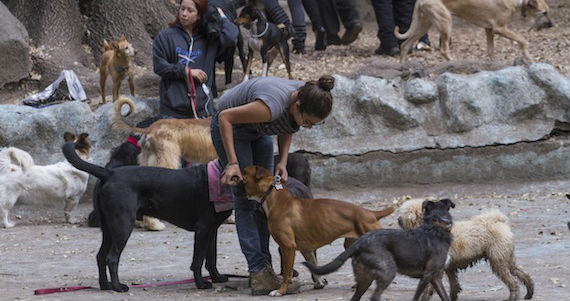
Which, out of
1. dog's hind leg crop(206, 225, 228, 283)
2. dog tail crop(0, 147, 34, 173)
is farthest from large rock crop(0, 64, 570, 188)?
dog's hind leg crop(206, 225, 228, 283)

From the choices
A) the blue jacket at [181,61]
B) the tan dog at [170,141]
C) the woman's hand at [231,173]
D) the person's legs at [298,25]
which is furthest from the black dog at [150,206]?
the person's legs at [298,25]

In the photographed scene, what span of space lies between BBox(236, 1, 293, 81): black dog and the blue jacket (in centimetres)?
A: 198

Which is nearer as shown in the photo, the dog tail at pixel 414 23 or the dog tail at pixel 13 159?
the dog tail at pixel 13 159

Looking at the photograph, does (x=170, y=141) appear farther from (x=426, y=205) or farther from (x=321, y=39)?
(x=321, y=39)

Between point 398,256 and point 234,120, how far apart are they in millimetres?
1318

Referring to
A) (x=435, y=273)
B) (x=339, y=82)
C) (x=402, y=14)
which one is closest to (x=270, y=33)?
(x=339, y=82)

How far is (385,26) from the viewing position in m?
14.9

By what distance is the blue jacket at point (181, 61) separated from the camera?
10.1 meters

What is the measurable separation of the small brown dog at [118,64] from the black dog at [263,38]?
1443 millimetres

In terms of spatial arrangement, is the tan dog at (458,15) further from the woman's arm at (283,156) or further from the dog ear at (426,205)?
the dog ear at (426,205)

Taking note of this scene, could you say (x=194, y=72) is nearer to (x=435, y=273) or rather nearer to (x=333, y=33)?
(x=435, y=273)

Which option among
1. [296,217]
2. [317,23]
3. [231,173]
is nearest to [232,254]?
[296,217]

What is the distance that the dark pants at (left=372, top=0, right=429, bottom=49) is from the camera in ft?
48.3

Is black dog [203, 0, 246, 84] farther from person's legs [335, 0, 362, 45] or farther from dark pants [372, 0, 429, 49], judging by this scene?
person's legs [335, 0, 362, 45]
